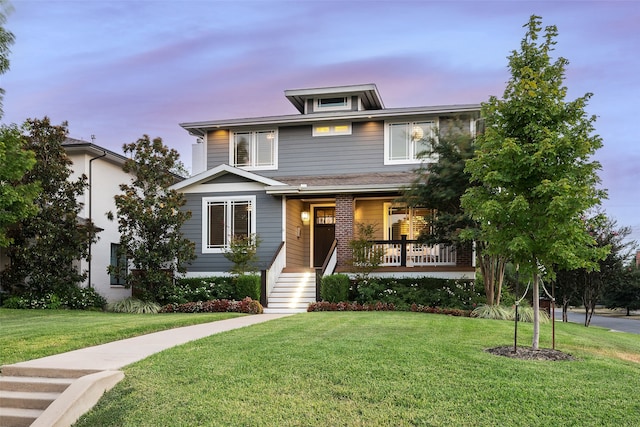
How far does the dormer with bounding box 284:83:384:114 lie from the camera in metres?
21.2

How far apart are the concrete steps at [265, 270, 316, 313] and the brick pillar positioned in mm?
1230

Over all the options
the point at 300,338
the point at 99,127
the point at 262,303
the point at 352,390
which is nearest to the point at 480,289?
the point at 262,303

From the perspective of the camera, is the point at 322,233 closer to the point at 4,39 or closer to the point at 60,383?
the point at 4,39

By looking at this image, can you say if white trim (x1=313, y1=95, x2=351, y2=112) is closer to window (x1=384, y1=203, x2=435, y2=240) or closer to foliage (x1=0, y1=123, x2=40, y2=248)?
window (x1=384, y1=203, x2=435, y2=240)

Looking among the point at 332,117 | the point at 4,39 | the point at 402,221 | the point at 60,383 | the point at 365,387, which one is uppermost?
the point at 4,39

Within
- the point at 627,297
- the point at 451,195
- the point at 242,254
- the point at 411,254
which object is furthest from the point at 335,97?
the point at 627,297

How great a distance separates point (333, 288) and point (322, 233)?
16.8 feet

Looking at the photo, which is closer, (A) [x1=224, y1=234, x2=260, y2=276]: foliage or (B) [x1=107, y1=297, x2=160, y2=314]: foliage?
(B) [x1=107, y1=297, x2=160, y2=314]: foliage

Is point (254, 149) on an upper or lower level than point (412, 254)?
upper

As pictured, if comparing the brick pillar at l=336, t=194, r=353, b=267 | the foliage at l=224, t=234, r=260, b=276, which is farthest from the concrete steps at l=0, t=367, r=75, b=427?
the brick pillar at l=336, t=194, r=353, b=267

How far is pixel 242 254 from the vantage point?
1769 centimetres

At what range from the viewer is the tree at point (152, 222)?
16.9 meters

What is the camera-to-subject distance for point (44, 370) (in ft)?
24.2

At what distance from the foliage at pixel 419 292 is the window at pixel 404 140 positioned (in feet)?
17.1
